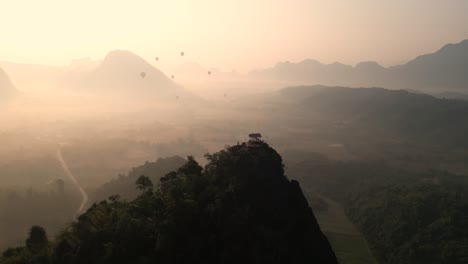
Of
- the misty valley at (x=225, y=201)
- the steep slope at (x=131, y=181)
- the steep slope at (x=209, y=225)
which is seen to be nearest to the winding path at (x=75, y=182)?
the misty valley at (x=225, y=201)

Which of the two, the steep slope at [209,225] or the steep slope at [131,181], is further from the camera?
the steep slope at [131,181]

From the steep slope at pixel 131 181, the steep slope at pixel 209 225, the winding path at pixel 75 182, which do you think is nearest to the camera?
the steep slope at pixel 209 225

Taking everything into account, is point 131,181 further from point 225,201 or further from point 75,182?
point 225,201

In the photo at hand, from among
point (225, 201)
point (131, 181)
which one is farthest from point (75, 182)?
point (225, 201)

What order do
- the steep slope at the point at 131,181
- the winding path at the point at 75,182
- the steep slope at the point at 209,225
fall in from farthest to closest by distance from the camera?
the winding path at the point at 75,182, the steep slope at the point at 131,181, the steep slope at the point at 209,225

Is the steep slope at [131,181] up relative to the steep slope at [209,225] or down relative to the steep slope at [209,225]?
down

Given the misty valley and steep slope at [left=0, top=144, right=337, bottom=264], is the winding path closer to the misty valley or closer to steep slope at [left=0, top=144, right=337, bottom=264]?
the misty valley

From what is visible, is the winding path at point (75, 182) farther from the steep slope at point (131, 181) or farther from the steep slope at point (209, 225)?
the steep slope at point (209, 225)

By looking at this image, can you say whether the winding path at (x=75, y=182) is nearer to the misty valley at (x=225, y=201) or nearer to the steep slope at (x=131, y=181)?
the misty valley at (x=225, y=201)

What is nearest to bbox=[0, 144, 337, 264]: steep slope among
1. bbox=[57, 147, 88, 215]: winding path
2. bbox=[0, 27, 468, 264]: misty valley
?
bbox=[0, 27, 468, 264]: misty valley

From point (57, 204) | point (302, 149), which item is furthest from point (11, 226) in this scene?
point (302, 149)
